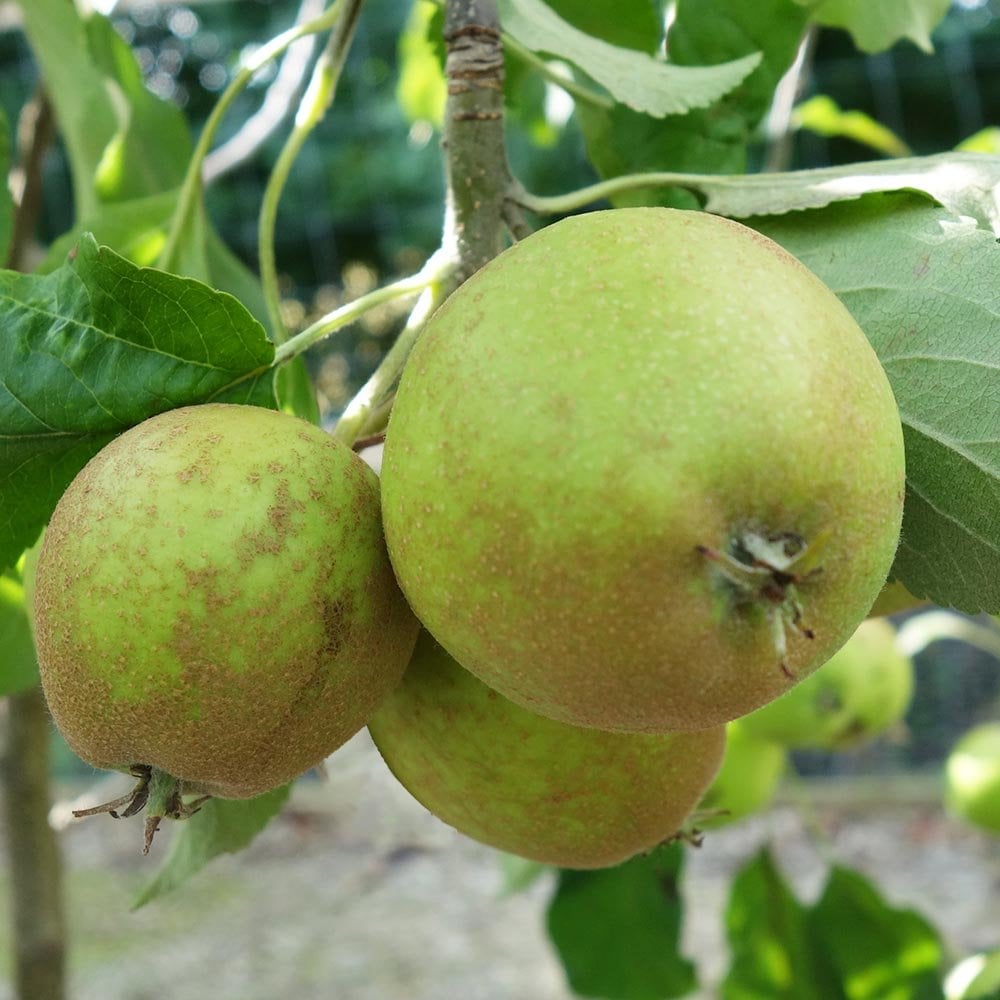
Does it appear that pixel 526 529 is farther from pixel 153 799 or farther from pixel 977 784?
pixel 977 784

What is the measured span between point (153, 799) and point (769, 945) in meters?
1.14

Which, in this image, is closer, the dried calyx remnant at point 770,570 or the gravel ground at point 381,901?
the dried calyx remnant at point 770,570

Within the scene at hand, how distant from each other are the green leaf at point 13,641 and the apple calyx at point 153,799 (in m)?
0.31

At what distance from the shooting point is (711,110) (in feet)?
3.26

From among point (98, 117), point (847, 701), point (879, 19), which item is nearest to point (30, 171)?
→ point (98, 117)

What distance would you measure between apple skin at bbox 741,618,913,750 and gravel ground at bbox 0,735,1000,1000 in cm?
144

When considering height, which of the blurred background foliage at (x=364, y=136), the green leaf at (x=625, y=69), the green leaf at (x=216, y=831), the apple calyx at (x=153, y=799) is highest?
the green leaf at (x=625, y=69)

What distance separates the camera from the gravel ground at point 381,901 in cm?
341

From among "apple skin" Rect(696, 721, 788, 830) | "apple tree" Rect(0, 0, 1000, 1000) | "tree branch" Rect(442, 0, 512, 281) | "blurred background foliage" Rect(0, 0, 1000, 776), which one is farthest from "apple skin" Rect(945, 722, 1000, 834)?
"blurred background foliage" Rect(0, 0, 1000, 776)

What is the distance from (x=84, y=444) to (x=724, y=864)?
3565 millimetres

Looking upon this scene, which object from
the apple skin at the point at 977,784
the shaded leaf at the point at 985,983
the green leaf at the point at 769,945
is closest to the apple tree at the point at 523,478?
the shaded leaf at the point at 985,983

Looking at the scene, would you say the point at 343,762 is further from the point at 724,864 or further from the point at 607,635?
the point at 607,635

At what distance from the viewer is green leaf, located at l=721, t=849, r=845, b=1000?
5.08 ft

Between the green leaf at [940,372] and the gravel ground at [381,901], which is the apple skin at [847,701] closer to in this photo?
the green leaf at [940,372]
